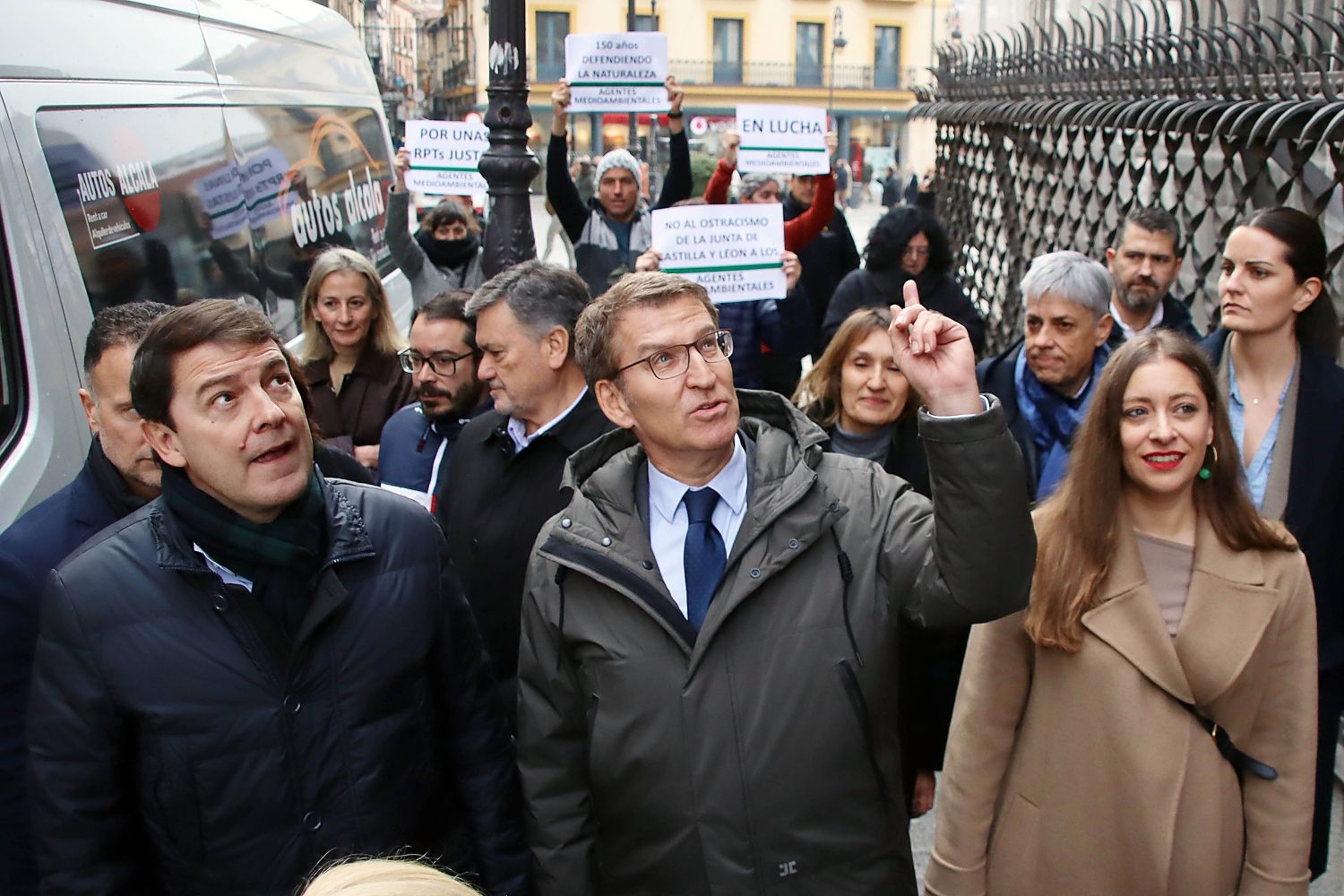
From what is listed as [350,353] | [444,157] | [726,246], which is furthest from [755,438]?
[444,157]

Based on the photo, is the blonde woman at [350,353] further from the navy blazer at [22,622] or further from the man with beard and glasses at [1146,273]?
the man with beard and glasses at [1146,273]

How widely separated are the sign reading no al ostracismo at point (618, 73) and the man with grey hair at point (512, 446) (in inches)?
147

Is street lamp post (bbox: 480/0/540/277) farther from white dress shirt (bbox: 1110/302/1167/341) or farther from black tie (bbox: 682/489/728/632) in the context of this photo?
black tie (bbox: 682/489/728/632)

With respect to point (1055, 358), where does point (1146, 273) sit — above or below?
above

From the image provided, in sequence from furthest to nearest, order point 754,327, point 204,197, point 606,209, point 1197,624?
point 606,209 → point 754,327 → point 204,197 → point 1197,624

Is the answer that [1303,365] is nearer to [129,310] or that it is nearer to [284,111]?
[129,310]

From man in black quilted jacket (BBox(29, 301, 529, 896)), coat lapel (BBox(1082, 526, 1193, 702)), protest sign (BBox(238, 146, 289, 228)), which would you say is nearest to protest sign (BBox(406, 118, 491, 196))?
protest sign (BBox(238, 146, 289, 228))

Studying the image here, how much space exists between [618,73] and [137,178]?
360 centimetres

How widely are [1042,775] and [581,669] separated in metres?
0.98

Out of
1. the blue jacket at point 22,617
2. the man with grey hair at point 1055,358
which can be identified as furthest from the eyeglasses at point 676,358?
the man with grey hair at point 1055,358

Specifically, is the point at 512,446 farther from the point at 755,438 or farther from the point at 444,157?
the point at 444,157

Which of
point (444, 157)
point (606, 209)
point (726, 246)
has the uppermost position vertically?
point (444, 157)

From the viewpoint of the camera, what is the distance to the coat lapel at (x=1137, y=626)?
7.86ft

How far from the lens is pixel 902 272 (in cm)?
585
